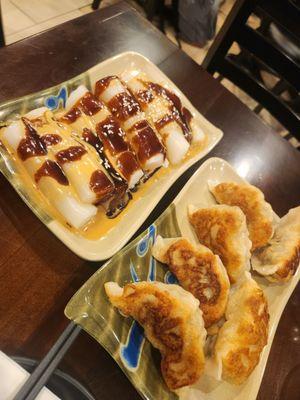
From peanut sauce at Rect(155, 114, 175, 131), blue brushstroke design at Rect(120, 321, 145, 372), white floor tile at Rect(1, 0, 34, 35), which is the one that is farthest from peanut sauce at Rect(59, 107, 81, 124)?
white floor tile at Rect(1, 0, 34, 35)

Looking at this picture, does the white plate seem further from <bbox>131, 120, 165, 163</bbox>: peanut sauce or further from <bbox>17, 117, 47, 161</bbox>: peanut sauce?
<bbox>17, 117, 47, 161</bbox>: peanut sauce

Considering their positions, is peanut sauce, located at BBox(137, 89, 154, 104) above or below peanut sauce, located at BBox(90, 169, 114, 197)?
above

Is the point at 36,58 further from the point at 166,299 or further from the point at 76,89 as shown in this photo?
the point at 166,299

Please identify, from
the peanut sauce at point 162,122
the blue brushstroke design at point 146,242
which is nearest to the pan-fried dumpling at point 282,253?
the blue brushstroke design at point 146,242

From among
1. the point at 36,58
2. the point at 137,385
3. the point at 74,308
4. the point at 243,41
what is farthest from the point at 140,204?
the point at 243,41

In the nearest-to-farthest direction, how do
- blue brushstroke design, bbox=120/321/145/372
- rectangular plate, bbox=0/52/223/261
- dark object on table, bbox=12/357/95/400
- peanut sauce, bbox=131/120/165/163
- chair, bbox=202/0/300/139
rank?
dark object on table, bbox=12/357/95/400, blue brushstroke design, bbox=120/321/145/372, rectangular plate, bbox=0/52/223/261, peanut sauce, bbox=131/120/165/163, chair, bbox=202/0/300/139

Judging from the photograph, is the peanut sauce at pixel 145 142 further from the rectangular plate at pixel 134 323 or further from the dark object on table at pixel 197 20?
the dark object on table at pixel 197 20
